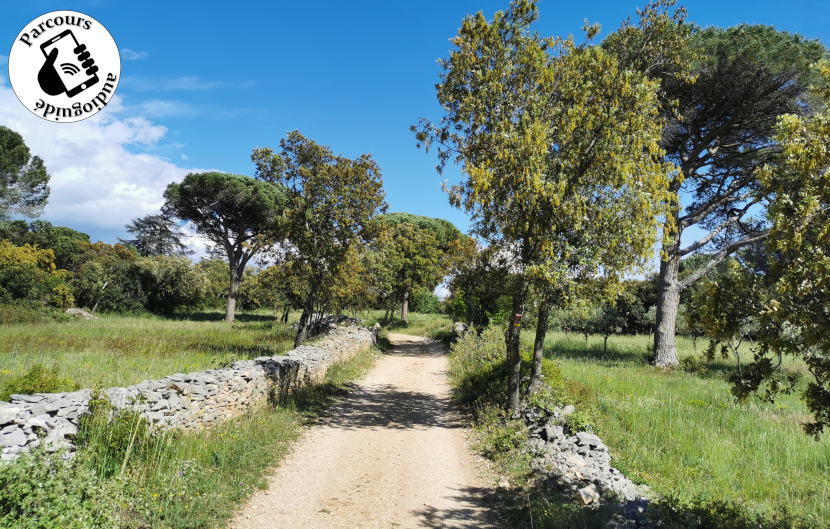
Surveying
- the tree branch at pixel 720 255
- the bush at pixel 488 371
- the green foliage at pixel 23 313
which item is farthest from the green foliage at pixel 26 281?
the tree branch at pixel 720 255

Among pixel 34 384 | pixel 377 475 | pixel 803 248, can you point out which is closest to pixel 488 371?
pixel 377 475

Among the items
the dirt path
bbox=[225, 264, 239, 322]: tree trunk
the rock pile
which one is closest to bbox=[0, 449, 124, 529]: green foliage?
the dirt path

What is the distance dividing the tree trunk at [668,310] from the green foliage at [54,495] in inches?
778

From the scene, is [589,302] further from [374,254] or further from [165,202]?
[165,202]

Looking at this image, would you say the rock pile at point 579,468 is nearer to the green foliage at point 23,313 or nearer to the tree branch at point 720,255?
the tree branch at point 720,255

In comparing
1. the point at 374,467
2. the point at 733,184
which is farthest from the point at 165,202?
the point at 733,184

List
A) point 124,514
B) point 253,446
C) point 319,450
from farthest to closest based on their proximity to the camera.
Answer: point 319,450
point 253,446
point 124,514

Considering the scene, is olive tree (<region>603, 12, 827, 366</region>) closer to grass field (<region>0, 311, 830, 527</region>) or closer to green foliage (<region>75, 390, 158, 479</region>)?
grass field (<region>0, 311, 830, 527</region>)

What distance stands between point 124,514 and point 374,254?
1382 centimetres

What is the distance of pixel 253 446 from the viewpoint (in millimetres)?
7895

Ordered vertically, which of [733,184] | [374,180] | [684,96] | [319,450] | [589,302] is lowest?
[319,450]

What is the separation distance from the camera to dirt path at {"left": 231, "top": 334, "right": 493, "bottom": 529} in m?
6.14

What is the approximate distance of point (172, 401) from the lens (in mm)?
7324

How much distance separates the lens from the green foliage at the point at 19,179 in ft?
99.7
